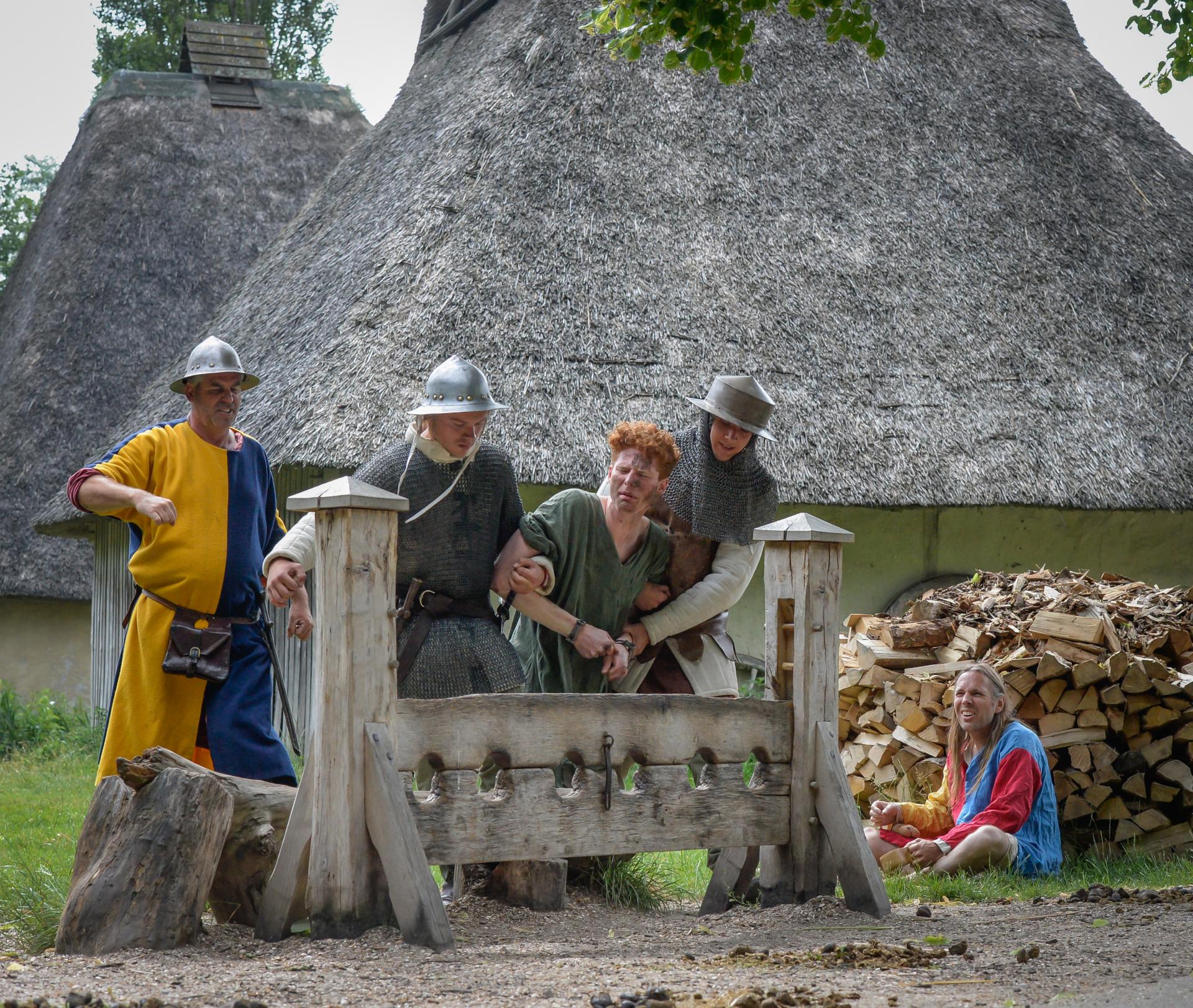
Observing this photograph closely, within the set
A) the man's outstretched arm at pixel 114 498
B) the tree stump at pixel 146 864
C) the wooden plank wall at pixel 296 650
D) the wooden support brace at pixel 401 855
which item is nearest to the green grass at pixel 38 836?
the tree stump at pixel 146 864

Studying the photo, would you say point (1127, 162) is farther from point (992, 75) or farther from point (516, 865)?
point (516, 865)

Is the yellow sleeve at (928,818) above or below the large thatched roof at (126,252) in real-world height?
below

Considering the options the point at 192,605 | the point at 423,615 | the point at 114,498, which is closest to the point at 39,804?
the point at 192,605

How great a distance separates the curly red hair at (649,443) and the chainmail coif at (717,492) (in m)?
0.19

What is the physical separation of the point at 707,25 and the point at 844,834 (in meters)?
2.52

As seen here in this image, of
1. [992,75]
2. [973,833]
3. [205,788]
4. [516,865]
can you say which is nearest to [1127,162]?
[992,75]

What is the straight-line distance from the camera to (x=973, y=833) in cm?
442

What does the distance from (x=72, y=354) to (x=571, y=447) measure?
5.80 metres

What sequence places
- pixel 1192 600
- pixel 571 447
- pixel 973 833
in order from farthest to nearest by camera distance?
pixel 571 447 < pixel 1192 600 < pixel 973 833

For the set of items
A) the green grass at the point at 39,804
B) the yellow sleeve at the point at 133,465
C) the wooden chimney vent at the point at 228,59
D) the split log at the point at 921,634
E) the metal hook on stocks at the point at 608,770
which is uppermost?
the wooden chimney vent at the point at 228,59

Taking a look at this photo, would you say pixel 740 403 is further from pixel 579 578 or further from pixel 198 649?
pixel 198 649

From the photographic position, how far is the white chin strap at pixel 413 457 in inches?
133

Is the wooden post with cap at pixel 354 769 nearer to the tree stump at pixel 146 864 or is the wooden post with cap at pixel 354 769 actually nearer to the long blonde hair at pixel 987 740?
the tree stump at pixel 146 864

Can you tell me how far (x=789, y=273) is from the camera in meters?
7.73
